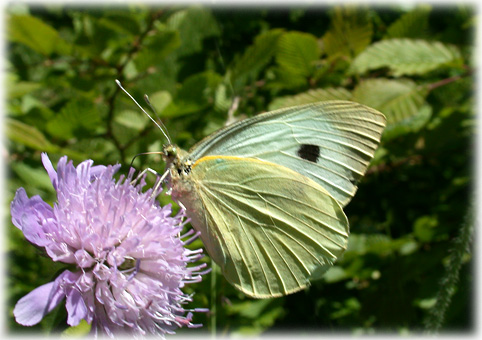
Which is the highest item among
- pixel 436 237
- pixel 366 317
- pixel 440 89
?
pixel 440 89

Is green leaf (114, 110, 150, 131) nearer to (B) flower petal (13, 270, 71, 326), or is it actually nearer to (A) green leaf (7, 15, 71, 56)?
(A) green leaf (7, 15, 71, 56)

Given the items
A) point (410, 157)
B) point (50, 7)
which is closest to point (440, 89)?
point (410, 157)

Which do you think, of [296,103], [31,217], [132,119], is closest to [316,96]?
[296,103]

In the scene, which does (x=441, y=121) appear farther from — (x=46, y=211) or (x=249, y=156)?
(x=46, y=211)

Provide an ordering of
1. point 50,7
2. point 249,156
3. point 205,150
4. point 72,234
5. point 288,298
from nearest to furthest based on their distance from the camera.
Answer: point 72,234
point 205,150
point 249,156
point 288,298
point 50,7

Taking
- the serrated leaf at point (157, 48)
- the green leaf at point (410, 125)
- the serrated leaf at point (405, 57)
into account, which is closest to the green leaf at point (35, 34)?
the serrated leaf at point (157, 48)

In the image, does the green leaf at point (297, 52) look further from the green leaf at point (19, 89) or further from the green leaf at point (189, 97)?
the green leaf at point (19, 89)

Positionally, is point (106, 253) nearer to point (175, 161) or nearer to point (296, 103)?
point (175, 161)
